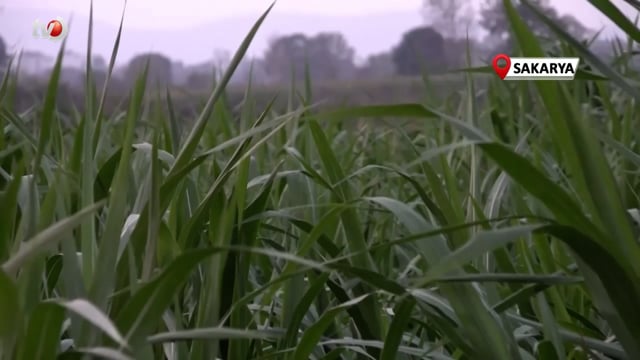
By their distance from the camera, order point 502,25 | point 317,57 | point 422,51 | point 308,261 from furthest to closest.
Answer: point 317,57 < point 422,51 < point 502,25 < point 308,261

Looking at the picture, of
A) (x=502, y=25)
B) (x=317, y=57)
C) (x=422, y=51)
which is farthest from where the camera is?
(x=317, y=57)

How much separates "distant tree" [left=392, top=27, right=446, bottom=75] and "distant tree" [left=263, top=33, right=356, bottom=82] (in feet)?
0.37

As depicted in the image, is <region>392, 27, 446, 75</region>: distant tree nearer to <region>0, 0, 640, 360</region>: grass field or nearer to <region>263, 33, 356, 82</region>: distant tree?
<region>263, 33, 356, 82</region>: distant tree

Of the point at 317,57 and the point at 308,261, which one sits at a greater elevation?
the point at 317,57

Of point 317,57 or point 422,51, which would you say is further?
point 317,57

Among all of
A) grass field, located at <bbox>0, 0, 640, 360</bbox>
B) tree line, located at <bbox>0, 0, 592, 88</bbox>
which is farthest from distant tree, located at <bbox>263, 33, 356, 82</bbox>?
grass field, located at <bbox>0, 0, 640, 360</bbox>

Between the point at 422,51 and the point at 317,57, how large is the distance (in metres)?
0.31

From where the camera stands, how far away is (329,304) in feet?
1.85

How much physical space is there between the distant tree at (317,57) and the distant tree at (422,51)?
0.37 ft

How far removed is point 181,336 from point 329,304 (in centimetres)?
25

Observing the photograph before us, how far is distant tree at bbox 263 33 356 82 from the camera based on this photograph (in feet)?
6.40

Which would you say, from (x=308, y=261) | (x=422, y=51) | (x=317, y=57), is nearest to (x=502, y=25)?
(x=422, y=51)

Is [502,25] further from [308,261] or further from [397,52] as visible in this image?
[308,261]

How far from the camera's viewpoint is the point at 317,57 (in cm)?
204
